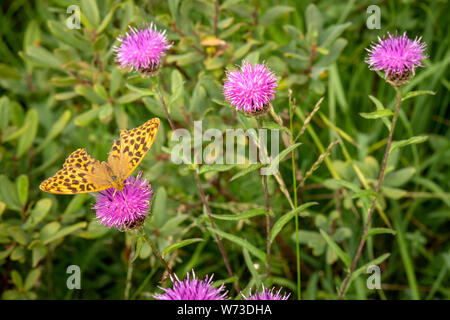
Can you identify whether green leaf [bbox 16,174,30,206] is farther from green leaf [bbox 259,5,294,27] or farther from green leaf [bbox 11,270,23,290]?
green leaf [bbox 259,5,294,27]

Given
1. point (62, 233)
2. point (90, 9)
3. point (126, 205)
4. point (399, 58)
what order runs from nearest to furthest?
point (126, 205), point (399, 58), point (62, 233), point (90, 9)

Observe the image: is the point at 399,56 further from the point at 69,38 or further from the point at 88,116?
the point at 69,38

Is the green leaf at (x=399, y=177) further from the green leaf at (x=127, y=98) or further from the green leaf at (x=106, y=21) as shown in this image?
the green leaf at (x=106, y=21)

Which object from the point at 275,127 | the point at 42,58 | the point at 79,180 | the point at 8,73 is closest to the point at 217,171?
the point at 275,127

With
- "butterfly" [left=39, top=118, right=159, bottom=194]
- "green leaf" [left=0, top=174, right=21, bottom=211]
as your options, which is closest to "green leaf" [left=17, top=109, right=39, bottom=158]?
"green leaf" [left=0, top=174, right=21, bottom=211]

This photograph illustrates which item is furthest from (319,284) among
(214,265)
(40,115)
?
(40,115)

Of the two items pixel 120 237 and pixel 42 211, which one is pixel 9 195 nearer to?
pixel 42 211

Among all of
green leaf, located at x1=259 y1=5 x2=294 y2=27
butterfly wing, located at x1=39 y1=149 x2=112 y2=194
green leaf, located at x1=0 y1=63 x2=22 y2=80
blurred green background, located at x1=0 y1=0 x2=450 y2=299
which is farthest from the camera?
green leaf, located at x1=0 y1=63 x2=22 y2=80

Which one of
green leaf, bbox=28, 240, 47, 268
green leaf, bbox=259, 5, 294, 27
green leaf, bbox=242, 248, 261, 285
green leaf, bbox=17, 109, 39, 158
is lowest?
green leaf, bbox=242, 248, 261, 285
